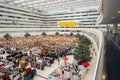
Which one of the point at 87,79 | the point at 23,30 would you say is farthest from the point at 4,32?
the point at 87,79

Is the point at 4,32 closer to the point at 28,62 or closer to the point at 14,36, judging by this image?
the point at 14,36

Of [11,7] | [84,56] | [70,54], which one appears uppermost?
[11,7]

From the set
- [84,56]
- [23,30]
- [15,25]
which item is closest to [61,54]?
[84,56]

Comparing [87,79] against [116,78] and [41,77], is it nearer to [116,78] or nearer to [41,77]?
[116,78]

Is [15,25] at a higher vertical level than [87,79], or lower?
higher

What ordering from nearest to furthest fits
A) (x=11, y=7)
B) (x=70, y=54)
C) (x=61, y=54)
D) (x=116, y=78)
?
(x=116, y=78) → (x=61, y=54) → (x=70, y=54) → (x=11, y=7)

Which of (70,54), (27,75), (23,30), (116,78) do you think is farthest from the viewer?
(23,30)

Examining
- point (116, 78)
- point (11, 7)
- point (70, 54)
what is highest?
point (11, 7)

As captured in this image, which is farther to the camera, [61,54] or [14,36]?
[14,36]

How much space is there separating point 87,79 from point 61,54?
26.9ft

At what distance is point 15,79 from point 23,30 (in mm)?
36672

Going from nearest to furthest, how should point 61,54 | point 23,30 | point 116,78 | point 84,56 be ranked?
point 116,78 < point 84,56 < point 61,54 < point 23,30

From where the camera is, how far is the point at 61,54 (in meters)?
17.1

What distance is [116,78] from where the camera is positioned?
6.16 meters
